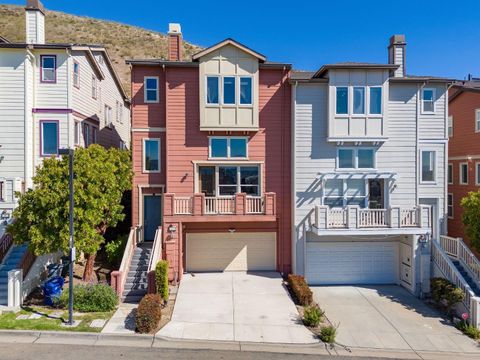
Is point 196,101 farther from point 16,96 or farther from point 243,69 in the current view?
point 16,96

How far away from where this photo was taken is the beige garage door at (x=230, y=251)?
16.7 meters

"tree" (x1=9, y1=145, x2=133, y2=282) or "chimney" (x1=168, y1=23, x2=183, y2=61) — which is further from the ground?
"chimney" (x1=168, y1=23, x2=183, y2=61)

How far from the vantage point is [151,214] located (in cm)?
1717

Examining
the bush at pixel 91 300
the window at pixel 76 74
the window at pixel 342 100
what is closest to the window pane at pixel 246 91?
the window at pixel 342 100

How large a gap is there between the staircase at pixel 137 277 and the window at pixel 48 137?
256 inches

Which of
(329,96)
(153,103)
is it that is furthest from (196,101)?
(329,96)

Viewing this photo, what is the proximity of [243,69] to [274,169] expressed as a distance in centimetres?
502

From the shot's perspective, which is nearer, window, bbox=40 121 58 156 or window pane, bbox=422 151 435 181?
window, bbox=40 121 58 156

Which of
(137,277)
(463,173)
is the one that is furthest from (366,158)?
(137,277)

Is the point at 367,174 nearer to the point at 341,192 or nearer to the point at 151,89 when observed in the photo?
the point at 341,192

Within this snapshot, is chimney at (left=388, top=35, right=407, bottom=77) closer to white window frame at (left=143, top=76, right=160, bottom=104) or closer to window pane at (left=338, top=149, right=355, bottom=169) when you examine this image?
window pane at (left=338, top=149, right=355, bottom=169)

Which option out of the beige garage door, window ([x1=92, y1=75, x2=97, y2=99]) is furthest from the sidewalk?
window ([x1=92, y1=75, x2=97, y2=99])

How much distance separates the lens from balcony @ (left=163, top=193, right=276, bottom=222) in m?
15.1

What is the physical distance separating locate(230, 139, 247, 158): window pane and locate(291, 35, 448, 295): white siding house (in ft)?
8.13
